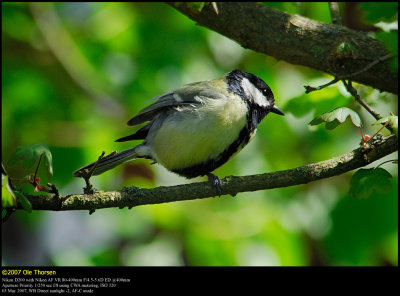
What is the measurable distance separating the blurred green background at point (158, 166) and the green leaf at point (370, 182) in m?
0.62

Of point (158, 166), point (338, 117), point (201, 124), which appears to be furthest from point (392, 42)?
point (158, 166)

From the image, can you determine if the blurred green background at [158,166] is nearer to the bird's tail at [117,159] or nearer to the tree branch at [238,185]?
the bird's tail at [117,159]

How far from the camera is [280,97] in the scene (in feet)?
11.1

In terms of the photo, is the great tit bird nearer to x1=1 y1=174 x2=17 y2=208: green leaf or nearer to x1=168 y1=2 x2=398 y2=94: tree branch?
x1=168 y1=2 x2=398 y2=94: tree branch

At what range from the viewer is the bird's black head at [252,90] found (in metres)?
3.04

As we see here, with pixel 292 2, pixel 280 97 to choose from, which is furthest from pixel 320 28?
pixel 280 97

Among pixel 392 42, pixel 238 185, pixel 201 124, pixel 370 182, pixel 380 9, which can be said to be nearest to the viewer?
pixel 392 42

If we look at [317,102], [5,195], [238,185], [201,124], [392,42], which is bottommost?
[5,195]

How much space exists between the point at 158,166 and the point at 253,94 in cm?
84

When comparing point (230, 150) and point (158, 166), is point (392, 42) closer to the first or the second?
point (230, 150)

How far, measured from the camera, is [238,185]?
2285 mm
